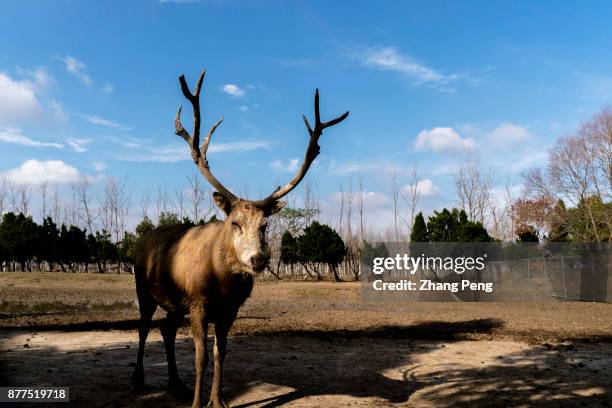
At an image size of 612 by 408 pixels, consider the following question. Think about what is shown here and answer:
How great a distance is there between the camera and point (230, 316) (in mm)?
6160

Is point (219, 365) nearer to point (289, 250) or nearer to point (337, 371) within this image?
point (337, 371)

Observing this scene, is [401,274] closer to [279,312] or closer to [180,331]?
[279,312]

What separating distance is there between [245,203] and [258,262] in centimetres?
81

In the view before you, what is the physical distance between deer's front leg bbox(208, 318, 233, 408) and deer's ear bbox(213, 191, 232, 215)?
1.35 meters

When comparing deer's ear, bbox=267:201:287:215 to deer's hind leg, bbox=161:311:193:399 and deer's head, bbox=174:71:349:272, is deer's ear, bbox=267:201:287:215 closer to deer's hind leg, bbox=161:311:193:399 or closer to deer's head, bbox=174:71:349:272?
deer's head, bbox=174:71:349:272

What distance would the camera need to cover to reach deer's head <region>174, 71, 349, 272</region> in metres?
5.36

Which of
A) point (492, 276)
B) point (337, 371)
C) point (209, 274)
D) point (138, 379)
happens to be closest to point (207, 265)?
point (209, 274)

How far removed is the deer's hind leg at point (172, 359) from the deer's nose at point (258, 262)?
2028 mm

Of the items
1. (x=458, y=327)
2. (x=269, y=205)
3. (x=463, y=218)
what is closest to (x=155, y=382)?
(x=269, y=205)

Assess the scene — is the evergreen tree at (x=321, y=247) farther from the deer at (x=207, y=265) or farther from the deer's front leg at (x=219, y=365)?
the deer's front leg at (x=219, y=365)

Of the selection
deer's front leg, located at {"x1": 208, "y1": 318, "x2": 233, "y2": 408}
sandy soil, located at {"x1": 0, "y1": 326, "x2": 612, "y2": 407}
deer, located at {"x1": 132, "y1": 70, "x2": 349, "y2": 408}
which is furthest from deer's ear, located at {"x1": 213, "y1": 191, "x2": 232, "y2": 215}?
sandy soil, located at {"x1": 0, "y1": 326, "x2": 612, "y2": 407}

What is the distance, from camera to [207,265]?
605cm

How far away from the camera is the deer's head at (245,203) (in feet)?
17.6

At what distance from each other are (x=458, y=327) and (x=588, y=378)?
270 inches
